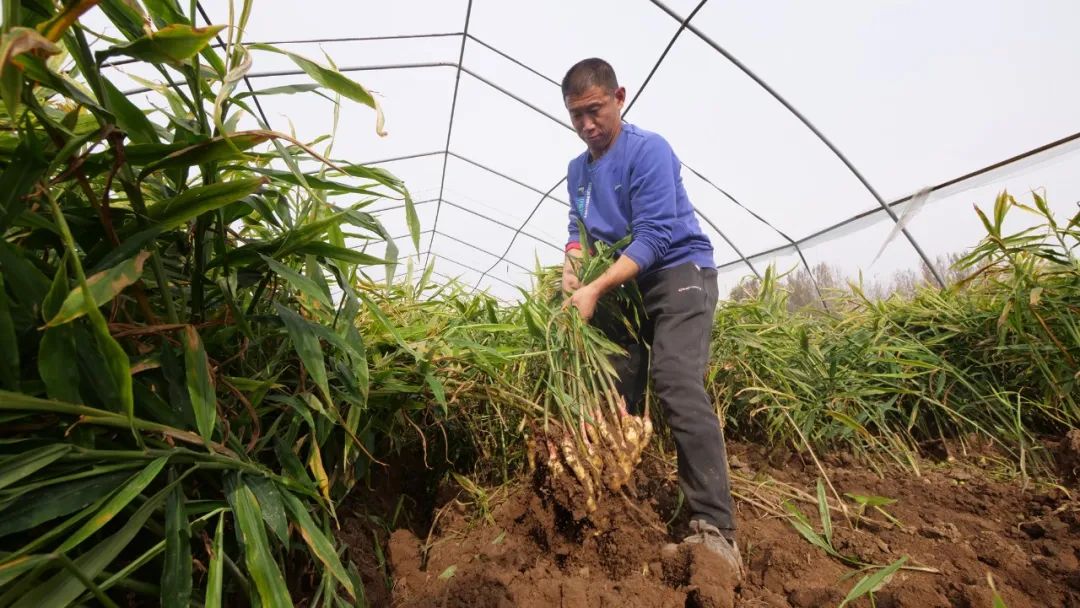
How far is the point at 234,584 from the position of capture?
3.24ft

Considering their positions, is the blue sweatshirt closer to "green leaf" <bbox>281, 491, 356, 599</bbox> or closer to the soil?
the soil

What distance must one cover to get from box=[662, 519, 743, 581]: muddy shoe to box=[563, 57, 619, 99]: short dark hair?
5.03ft

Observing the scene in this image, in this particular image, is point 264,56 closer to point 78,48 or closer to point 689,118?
point 689,118

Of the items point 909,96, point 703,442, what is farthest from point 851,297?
point 703,442

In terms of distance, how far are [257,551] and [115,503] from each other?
197mm

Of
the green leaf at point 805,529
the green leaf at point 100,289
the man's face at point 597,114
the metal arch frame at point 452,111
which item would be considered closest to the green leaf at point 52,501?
the green leaf at point 100,289

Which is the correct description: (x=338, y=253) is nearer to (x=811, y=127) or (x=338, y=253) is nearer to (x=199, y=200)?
(x=199, y=200)

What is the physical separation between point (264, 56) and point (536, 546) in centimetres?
486

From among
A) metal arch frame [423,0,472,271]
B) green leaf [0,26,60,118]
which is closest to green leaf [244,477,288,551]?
green leaf [0,26,60,118]

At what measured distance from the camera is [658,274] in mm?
1896

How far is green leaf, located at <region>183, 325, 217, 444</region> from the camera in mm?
779

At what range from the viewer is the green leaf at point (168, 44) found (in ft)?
2.22

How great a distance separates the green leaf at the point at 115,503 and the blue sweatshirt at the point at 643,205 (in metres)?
1.34

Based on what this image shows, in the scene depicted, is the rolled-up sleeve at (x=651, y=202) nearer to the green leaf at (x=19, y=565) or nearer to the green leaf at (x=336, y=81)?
the green leaf at (x=336, y=81)
